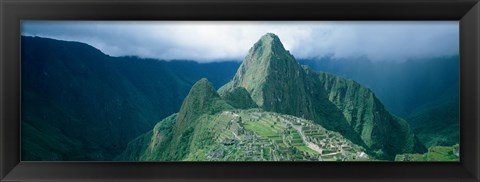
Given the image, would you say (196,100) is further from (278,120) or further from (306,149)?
(306,149)

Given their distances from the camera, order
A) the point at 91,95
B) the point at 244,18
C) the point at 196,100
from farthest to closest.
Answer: the point at 196,100 < the point at 91,95 < the point at 244,18

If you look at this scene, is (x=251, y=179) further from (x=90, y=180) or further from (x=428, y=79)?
(x=428, y=79)

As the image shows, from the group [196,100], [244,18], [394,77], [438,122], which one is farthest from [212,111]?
[438,122]

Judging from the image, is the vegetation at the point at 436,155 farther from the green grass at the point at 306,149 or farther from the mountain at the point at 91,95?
the mountain at the point at 91,95

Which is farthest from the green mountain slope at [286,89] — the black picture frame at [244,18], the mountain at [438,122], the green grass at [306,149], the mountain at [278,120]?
the black picture frame at [244,18]

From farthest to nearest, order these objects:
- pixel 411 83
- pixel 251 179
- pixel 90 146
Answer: pixel 411 83, pixel 90 146, pixel 251 179

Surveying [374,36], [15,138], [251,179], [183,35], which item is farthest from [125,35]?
[374,36]
